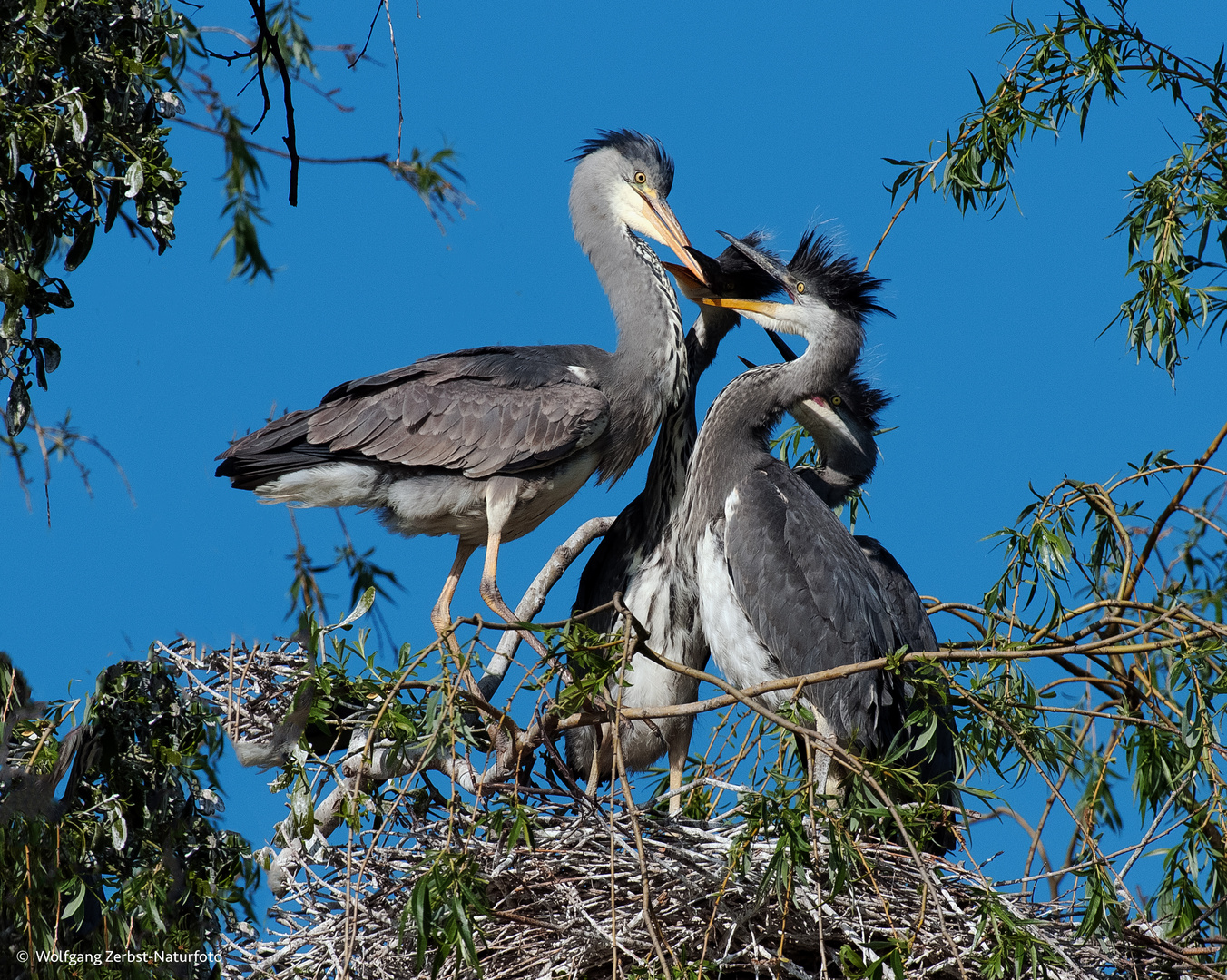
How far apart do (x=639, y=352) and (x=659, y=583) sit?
950mm

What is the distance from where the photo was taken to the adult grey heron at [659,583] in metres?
4.74

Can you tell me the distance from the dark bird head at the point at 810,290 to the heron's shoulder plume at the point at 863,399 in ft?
0.99

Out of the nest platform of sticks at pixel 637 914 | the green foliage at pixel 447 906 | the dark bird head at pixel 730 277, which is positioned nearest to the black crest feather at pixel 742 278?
the dark bird head at pixel 730 277

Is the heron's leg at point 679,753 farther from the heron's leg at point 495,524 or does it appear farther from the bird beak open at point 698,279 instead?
the bird beak open at point 698,279

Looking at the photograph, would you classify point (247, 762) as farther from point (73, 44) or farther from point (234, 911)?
point (73, 44)

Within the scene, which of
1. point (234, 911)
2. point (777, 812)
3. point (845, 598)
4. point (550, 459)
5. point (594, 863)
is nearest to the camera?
point (777, 812)

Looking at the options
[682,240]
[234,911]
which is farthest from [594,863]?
[682,240]

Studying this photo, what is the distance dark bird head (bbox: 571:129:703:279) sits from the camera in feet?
18.4

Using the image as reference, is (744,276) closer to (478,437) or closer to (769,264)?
(769,264)

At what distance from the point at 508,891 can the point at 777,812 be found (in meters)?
1.19

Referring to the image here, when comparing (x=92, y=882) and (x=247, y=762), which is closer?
(x=92, y=882)

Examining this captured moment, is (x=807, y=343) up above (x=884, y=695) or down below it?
above

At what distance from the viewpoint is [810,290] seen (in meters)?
5.39

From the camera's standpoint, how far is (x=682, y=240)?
554cm
